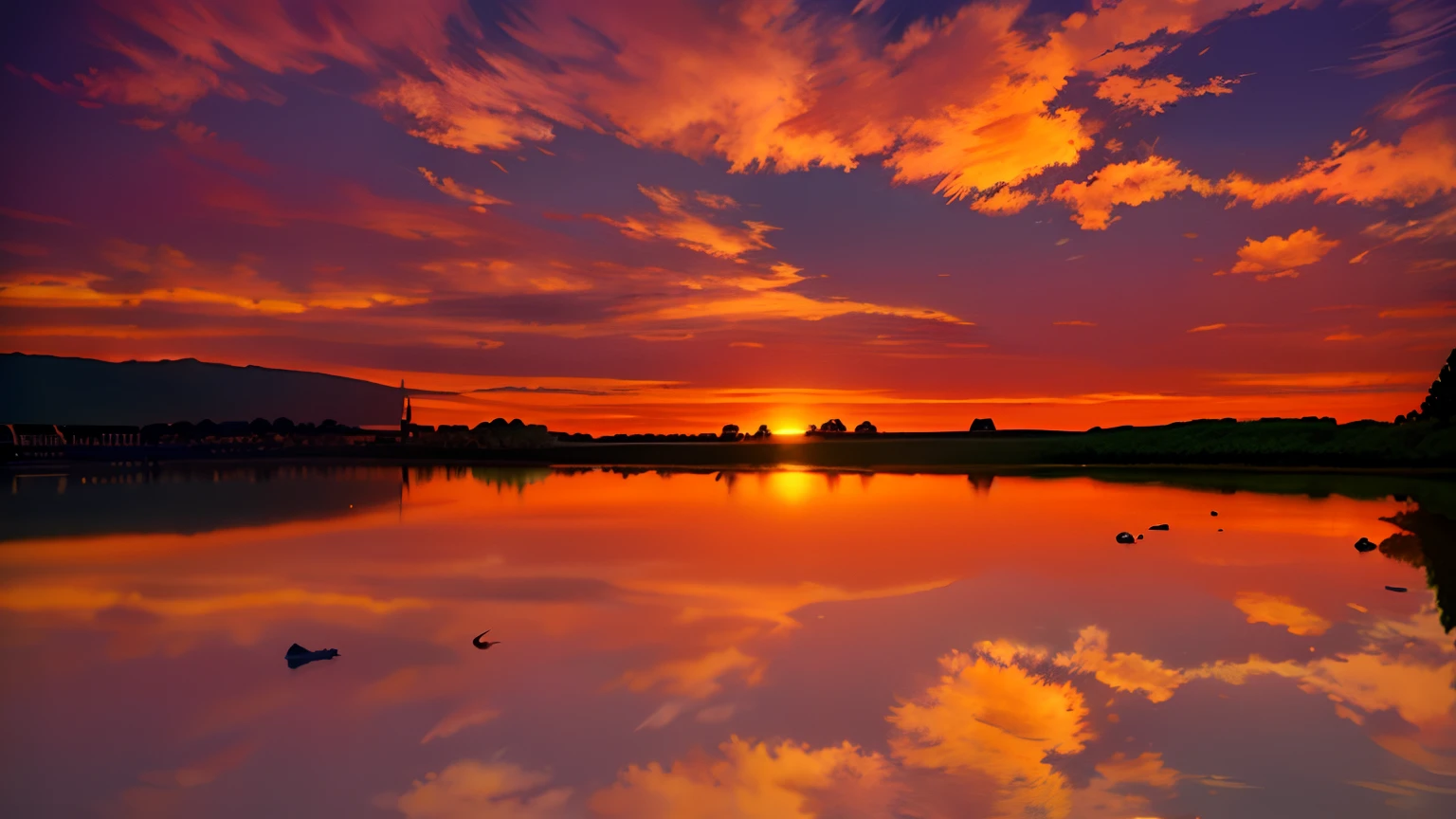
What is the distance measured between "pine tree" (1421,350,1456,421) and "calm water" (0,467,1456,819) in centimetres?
5410

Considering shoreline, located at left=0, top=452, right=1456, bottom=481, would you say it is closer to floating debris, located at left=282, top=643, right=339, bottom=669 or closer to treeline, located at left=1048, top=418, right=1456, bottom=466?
treeline, located at left=1048, top=418, right=1456, bottom=466

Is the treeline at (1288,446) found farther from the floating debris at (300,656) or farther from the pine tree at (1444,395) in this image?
the floating debris at (300,656)

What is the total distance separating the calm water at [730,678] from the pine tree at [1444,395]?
178 feet

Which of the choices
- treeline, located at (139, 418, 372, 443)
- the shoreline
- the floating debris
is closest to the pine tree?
the shoreline

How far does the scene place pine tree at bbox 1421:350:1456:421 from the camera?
68.3 m

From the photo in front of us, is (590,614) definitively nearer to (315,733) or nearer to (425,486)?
(315,733)

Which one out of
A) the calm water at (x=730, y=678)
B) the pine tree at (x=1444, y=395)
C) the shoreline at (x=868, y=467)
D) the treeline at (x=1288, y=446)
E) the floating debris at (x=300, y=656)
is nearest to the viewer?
the calm water at (x=730, y=678)

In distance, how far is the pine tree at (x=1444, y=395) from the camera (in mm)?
68312

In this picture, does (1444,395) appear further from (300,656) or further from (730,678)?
(300,656)

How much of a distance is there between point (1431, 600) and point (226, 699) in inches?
917

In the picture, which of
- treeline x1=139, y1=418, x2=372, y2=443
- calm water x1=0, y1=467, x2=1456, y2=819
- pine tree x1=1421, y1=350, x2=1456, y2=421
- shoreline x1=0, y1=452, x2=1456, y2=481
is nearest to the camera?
calm water x1=0, y1=467, x2=1456, y2=819

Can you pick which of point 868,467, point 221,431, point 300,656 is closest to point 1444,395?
point 868,467

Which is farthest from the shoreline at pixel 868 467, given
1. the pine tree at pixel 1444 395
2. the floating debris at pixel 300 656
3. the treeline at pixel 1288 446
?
the floating debris at pixel 300 656

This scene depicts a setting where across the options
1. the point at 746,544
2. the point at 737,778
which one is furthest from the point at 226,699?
the point at 746,544
